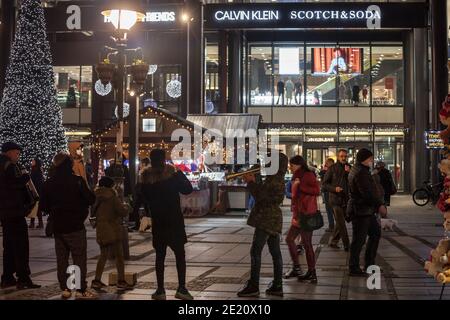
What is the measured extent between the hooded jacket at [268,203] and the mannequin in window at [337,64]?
30.0 metres

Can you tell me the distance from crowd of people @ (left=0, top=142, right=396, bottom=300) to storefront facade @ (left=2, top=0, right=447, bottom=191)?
2632 centimetres

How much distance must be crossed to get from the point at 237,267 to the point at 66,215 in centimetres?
358

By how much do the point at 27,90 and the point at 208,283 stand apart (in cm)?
1758

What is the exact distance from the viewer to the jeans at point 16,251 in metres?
8.55

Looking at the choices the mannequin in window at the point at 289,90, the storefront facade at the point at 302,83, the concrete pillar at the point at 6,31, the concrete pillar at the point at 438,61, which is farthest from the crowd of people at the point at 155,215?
the mannequin in window at the point at 289,90

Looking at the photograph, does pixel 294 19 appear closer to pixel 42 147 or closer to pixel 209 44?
pixel 209 44

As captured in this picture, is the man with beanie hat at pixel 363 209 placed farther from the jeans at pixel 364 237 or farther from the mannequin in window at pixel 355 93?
the mannequin in window at pixel 355 93

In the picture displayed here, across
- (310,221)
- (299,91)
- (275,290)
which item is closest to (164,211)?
(275,290)

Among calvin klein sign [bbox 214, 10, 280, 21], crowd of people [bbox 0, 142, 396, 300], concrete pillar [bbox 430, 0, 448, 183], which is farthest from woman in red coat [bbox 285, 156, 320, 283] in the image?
calvin klein sign [bbox 214, 10, 280, 21]

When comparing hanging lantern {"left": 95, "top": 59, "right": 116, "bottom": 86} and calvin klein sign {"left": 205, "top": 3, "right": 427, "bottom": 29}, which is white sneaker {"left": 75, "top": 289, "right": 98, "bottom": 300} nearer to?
hanging lantern {"left": 95, "top": 59, "right": 116, "bottom": 86}

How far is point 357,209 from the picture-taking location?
9477 millimetres

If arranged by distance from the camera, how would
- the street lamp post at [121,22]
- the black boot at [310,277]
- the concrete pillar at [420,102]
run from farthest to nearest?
the concrete pillar at [420,102] → the street lamp post at [121,22] → the black boot at [310,277]

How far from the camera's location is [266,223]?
809cm

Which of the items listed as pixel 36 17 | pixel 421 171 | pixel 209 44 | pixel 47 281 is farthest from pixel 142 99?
pixel 47 281
